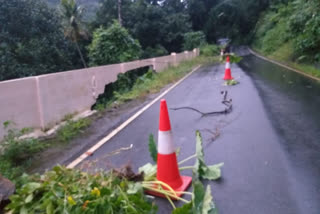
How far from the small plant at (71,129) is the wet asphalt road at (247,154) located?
82 cm

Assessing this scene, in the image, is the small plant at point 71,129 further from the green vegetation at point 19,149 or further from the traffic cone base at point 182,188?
the traffic cone base at point 182,188

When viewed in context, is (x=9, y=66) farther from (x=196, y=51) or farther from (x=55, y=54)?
(x=196, y=51)

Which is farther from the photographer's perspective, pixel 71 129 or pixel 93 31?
pixel 93 31

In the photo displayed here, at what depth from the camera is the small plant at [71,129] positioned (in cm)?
530

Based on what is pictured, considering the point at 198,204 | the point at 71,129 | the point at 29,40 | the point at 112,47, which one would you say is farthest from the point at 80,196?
the point at 29,40

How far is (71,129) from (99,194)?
3426mm

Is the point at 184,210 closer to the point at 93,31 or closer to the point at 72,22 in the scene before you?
the point at 72,22

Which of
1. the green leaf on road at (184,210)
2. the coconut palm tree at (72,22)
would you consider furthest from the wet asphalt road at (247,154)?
the coconut palm tree at (72,22)

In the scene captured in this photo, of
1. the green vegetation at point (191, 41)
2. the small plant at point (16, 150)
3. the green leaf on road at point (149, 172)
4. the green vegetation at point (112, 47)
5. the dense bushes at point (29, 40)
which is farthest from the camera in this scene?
the green vegetation at point (191, 41)

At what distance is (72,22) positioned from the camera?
3300cm

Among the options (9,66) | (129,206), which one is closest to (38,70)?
(9,66)

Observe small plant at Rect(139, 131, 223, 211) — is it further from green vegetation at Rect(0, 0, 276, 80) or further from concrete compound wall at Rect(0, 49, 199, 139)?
green vegetation at Rect(0, 0, 276, 80)

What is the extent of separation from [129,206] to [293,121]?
14.1 feet

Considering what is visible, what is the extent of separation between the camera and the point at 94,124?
6.27 meters
